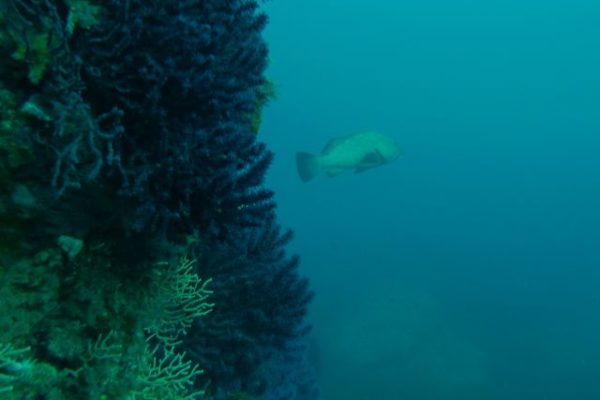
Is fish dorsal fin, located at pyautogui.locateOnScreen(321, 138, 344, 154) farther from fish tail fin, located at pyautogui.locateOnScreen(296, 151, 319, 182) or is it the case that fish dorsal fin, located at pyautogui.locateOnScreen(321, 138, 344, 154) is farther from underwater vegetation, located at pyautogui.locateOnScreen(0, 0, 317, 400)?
underwater vegetation, located at pyautogui.locateOnScreen(0, 0, 317, 400)

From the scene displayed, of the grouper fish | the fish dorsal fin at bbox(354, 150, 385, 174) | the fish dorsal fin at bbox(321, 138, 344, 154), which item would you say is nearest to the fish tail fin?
the grouper fish

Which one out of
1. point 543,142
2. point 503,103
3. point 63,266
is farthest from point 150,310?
point 503,103

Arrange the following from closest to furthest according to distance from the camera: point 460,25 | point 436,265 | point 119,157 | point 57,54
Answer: point 57,54, point 119,157, point 436,265, point 460,25

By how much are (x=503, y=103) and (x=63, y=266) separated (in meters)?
130

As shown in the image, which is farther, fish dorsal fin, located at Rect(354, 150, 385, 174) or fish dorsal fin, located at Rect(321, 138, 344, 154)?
fish dorsal fin, located at Rect(354, 150, 385, 174)

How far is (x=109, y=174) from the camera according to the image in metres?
2.00

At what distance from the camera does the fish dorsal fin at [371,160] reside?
9.07 m

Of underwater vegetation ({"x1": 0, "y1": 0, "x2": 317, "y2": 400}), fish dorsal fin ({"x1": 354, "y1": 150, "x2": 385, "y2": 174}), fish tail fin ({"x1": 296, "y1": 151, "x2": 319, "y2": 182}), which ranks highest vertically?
fish dorsal fin ({"x1": 354, "y1": 150, "x2": 385, "y2": 174})

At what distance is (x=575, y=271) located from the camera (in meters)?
39.4

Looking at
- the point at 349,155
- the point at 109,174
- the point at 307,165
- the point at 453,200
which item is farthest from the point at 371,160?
the point at 453,200

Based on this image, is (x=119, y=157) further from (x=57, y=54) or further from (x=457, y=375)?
(x=457, y=375)

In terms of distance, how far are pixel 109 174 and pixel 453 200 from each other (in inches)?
2819

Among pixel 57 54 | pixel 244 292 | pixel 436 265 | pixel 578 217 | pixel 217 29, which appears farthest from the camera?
pixel 578 217

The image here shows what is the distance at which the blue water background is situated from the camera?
1986 cm
